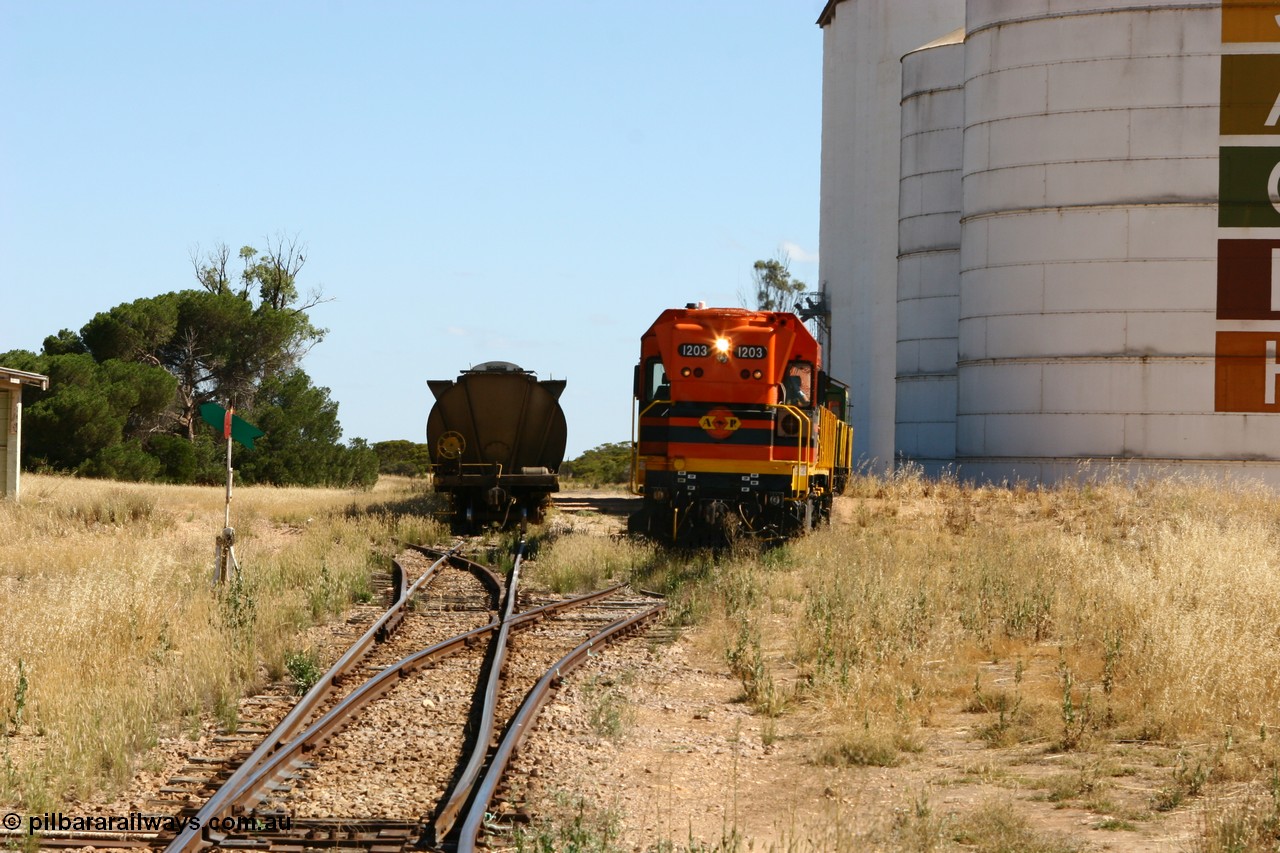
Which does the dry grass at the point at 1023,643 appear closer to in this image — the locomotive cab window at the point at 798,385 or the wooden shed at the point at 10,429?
the locomotive cab window at the point at 798,385

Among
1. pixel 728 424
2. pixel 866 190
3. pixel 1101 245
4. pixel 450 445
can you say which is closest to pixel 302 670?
pixel 728 424

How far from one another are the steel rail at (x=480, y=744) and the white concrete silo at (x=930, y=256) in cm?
3032

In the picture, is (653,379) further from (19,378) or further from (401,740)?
(19,378)

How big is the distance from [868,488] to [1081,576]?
1693cm

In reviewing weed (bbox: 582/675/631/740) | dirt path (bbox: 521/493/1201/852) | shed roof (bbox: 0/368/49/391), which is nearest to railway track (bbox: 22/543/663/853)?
weed (bbox: 582/675/631/740)

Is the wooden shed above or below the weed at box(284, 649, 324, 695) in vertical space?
above

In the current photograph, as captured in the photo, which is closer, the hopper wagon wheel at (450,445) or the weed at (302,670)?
the weed at (302,670)

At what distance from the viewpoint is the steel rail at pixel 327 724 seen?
710 centimetres

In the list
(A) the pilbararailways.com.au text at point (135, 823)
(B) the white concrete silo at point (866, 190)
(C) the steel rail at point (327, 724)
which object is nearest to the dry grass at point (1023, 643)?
(C) the steel rail at point (327, 724)

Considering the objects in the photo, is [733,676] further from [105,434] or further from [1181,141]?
[105,434]

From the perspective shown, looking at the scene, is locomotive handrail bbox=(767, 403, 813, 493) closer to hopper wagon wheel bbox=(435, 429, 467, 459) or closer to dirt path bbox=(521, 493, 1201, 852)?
hopper wagon wheel bbox=(435, 429, 467, 459)

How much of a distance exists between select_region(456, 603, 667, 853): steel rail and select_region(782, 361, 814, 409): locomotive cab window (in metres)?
6.43

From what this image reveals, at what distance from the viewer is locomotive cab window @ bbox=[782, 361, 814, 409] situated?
824 inches

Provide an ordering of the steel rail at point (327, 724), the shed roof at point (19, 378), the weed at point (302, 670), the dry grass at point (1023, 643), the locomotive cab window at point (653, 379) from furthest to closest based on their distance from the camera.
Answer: the shed roof at point (19, 378), the locomotive cab window at point (653, 379), the weed at point (302, 670), the dry grass at point (1023, 643), the steel rail at point (327, 724)
